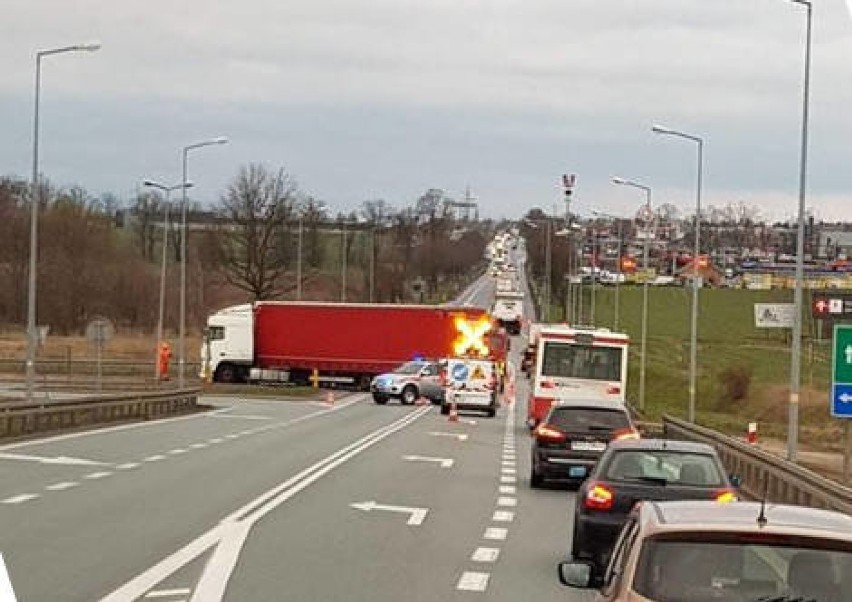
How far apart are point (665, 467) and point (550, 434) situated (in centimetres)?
888

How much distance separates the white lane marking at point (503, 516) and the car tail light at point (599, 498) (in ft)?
14.2

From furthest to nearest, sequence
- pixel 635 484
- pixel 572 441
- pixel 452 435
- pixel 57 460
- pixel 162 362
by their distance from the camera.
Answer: pixel 162 362 < pixel 452 435 < pixel 57 460 < pixel 572 441 < pixel 635 484

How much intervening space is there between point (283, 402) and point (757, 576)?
59846mm

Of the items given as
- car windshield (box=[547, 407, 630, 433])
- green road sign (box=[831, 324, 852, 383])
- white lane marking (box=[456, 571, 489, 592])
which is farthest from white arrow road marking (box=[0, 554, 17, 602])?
green road sign (box=[831, 324, 852, 383])

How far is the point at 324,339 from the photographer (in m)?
77.1

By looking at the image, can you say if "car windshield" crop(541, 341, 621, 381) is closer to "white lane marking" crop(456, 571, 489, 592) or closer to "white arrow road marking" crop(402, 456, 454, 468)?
"white arrow road marking" crop(402, 456, 454, 468)

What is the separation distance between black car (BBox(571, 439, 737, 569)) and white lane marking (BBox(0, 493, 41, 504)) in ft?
25.3

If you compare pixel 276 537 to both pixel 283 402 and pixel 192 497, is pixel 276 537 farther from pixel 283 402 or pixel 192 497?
pixel 283 402

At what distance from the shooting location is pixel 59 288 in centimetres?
9688

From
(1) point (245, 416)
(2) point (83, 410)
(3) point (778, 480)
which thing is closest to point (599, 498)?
(3) point (778, 480)

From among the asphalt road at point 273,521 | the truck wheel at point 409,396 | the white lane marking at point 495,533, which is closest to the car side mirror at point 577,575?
the asphalt road at point 273,521

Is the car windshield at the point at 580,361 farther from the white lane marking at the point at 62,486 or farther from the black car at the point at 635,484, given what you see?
the black car at the point at 635,484

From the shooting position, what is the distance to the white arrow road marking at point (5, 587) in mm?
11977

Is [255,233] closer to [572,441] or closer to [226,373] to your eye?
[226,373]
